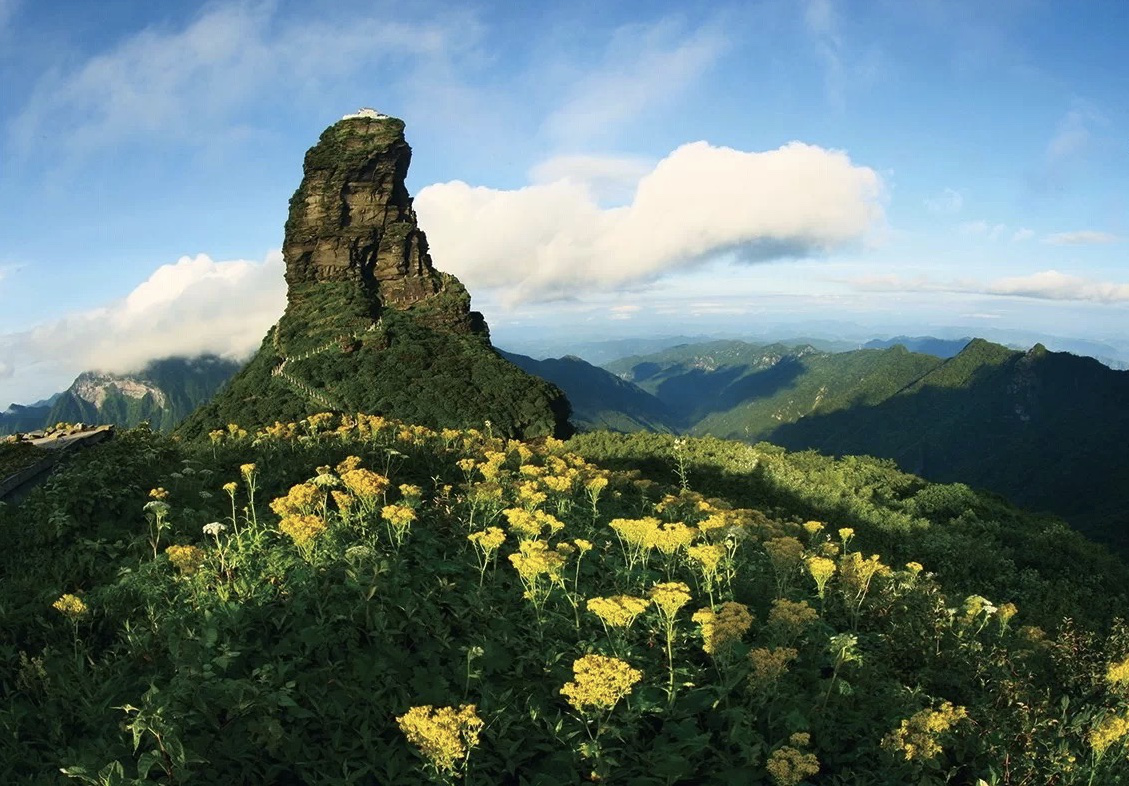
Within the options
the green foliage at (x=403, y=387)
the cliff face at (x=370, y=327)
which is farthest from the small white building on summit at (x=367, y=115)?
the green foliage at (x=403, y=387)

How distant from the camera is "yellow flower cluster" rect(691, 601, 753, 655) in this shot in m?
5.76

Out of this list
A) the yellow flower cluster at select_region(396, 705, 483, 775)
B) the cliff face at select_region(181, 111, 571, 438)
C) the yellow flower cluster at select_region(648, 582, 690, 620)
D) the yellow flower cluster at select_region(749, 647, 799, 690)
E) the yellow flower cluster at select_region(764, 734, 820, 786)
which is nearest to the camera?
the yellow flower cluster at select_region(396, 705, 483, 775)

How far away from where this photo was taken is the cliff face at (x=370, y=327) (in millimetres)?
74688

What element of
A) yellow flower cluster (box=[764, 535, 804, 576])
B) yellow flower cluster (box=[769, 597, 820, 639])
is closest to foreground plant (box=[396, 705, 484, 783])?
yellow flower cluster (box=[769, 597, 820, 639])

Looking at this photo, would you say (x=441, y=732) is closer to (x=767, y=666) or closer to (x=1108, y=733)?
(x=767, y=666)

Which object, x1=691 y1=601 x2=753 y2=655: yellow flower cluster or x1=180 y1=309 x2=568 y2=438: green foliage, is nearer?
x1=691 y1=601 x2=753 y2=655: yellow flower cluster

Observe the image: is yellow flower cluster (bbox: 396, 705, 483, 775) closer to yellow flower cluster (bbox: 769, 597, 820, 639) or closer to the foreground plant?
the foreground plant

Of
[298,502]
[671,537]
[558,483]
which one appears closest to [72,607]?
[298,502]

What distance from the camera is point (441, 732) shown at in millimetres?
4105

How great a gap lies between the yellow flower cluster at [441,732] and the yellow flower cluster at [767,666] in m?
2.58

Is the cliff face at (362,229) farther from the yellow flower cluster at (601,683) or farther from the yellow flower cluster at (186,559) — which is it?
the yellow flower cluster at (601,683)

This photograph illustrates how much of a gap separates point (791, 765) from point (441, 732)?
104 inches

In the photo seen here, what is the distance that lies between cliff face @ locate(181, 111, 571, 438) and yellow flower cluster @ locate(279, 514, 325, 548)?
60.7 m

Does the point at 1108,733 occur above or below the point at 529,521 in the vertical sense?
below
